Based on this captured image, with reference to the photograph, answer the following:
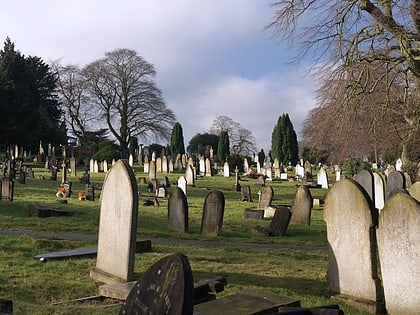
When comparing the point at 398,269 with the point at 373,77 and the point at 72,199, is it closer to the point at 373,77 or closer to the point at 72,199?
the point at 373,77

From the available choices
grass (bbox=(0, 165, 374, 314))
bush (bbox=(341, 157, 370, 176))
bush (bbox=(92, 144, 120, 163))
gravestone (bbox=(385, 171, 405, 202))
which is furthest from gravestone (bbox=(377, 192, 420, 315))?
bush (bbox=(92, 144, 120, 163))

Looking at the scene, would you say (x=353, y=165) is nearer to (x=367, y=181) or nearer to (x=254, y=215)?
(x=367, y=181)

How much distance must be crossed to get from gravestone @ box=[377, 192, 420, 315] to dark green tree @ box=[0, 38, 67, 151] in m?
48.6

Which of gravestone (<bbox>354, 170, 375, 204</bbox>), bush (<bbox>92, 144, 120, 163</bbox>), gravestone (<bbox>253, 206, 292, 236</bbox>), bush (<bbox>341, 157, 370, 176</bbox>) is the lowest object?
gravestone (<bbox>253, 206, 292, 236</bbox>)

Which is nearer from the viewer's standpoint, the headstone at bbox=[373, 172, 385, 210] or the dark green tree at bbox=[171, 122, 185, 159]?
the headstone at bbox=[373, 172, 385, 210]

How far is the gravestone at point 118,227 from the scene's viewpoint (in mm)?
8172

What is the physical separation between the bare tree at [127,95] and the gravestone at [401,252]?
60250 mm

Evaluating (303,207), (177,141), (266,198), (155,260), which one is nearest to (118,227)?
(155,260)

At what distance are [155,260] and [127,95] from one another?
57888 mm

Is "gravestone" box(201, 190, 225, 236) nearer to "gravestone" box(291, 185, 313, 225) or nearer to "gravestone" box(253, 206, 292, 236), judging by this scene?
"gravestone" box(253, 206, 292, 236)

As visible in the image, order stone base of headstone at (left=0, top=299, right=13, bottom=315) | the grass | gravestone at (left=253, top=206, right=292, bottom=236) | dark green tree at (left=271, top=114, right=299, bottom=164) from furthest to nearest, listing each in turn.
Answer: dark green tree at (left=271, top=114, right=299, bottom=164) < gravestone at (left=253, top=206, right=292, bottom=236) < the grass < stone base of headstone at (left=0, top=299, right=13, bottom=315)

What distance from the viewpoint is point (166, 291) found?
364 centimetres

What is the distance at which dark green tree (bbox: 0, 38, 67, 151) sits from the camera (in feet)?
170

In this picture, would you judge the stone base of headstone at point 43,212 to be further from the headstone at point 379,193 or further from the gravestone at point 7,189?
the headstone at point 379,193
